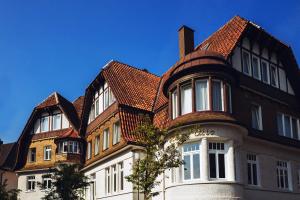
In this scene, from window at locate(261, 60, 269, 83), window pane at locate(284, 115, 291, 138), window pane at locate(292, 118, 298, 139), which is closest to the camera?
window at locate(261, 60, 269, 83)

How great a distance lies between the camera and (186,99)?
23.7 m

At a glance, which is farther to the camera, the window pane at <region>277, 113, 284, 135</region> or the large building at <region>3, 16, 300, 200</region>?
the window pane at <region>277, 113, 284, 135</region>

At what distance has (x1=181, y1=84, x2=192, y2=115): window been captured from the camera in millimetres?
23469

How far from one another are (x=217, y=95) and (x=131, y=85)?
988 cm

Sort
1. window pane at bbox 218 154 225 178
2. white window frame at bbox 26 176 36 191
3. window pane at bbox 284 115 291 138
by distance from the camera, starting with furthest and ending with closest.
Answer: white window frame at bbox 26 176 36 191, window pane at bbox 284 115 291 138, window pane at bbox 218 154 225 178

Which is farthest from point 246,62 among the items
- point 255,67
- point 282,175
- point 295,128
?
point 282,175

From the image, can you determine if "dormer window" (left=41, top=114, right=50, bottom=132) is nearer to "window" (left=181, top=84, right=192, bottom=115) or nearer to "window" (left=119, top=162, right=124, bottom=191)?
"window" (left=119, top=162, right=124, bottom=191)

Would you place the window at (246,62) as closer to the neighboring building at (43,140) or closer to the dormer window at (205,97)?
the dormer window at (205,97)

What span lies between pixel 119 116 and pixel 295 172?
12224 millimetres

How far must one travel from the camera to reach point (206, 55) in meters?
23.5

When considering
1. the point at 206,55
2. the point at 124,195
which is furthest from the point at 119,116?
the point at 206,55

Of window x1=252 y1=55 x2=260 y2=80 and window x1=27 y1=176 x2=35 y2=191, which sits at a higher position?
window x1=252 y1=55 x2=260 y2=80

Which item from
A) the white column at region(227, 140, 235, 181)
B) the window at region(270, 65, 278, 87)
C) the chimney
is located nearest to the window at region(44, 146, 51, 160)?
the chimney

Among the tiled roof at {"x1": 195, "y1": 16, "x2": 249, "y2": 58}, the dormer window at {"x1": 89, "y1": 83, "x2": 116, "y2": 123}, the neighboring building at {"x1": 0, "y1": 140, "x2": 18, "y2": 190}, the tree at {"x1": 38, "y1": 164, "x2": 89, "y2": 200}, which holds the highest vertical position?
the tiled roof at {"x1": 195, "y1": 16, "x2": 249, "y2": 58}
